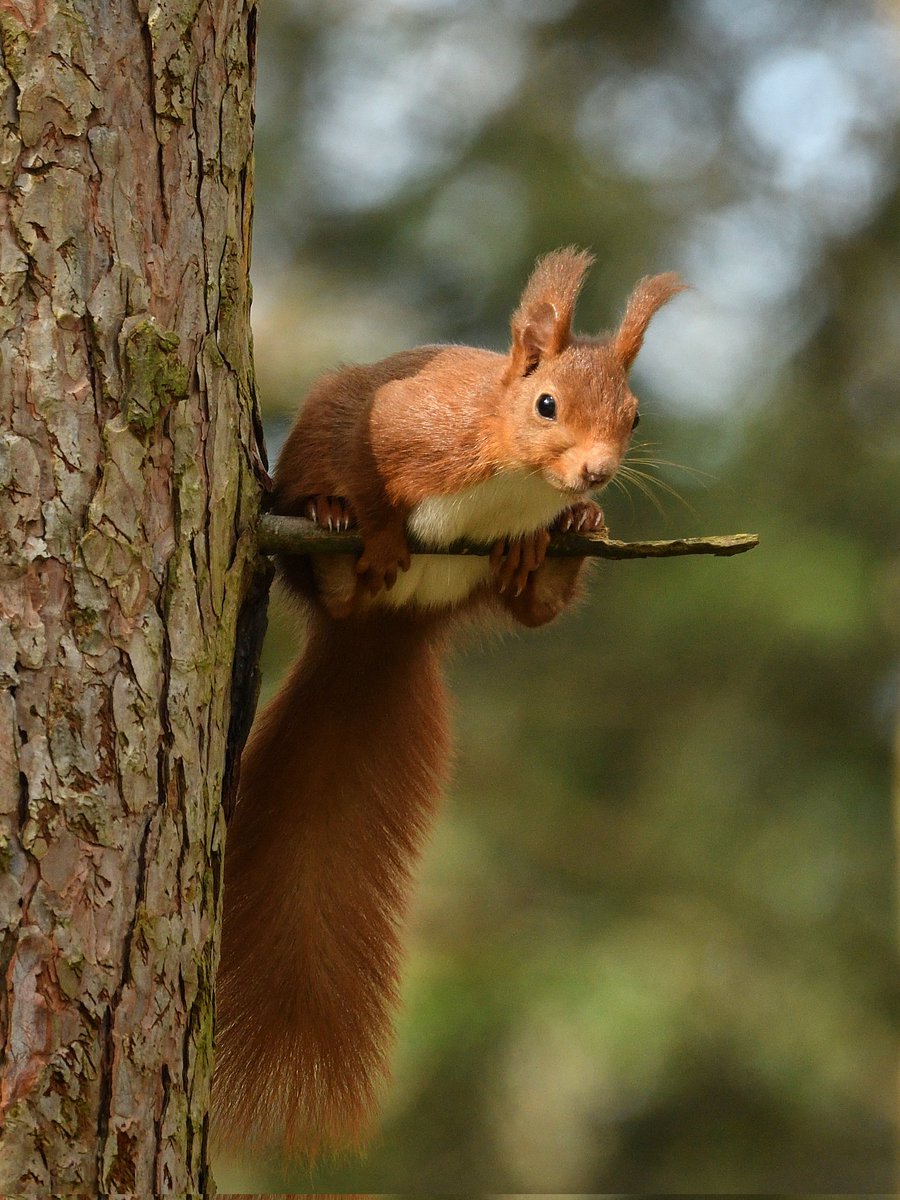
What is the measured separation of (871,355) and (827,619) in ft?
5.54

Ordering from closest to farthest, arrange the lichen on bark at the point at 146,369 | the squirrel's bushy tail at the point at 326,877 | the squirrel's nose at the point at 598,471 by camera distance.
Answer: the lichen on bark at the point at 146,369 < the squirrel's bushy tail at the point at 326,877 < the squirrel's nose at the point at 598,471

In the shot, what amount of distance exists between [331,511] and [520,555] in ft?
1.23

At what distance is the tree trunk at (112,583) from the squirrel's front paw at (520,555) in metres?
0.69

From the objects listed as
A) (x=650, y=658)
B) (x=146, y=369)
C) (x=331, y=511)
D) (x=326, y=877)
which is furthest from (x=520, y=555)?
(x=650, y=658)

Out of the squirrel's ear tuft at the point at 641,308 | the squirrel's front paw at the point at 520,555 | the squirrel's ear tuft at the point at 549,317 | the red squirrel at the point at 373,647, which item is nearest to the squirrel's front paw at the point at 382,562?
the red squirrel at the point at 373,647

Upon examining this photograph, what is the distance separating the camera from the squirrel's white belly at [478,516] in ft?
8.64

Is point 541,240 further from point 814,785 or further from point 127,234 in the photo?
point 127,234

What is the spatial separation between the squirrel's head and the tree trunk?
0.68 m

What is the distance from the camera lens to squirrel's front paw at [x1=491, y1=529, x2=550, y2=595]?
2.68 metres

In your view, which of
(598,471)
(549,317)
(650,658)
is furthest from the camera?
(650,658)

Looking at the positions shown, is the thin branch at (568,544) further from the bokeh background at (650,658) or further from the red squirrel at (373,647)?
the bokeh background at (650,658)

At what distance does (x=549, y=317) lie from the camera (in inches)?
109

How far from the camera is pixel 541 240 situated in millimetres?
6742

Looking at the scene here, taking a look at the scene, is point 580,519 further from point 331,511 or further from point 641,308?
point 331,511
